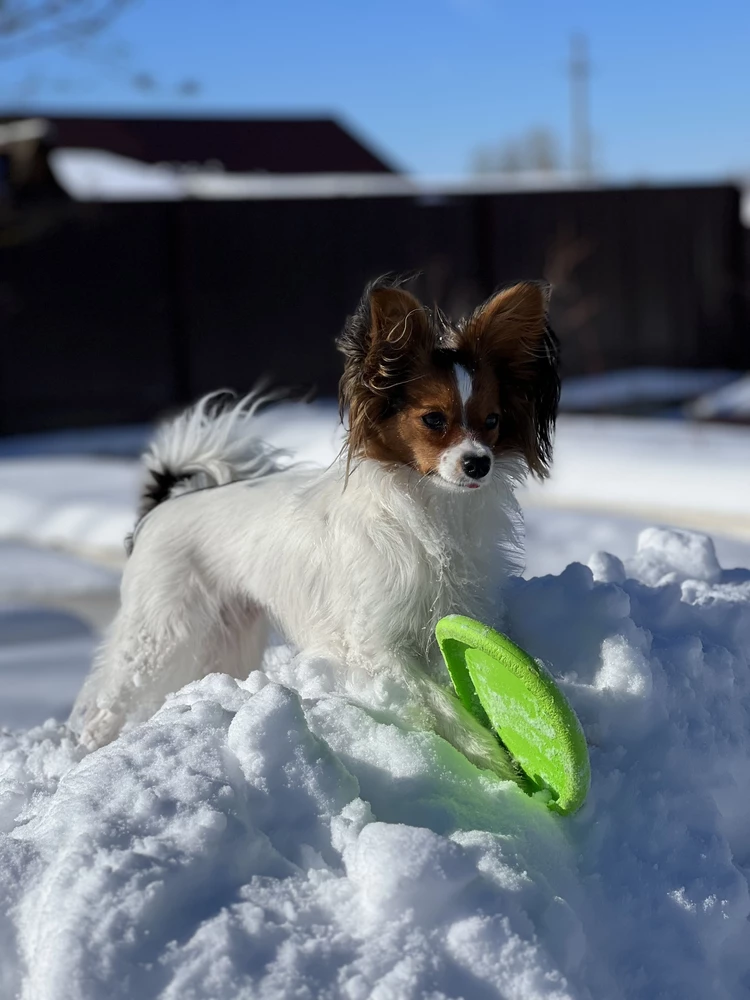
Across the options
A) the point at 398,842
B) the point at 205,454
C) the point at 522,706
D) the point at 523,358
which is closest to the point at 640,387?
the point at 205,454

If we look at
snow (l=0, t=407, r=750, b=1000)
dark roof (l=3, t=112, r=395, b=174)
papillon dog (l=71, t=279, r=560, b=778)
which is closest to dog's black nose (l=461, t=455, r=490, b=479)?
papillon dog (l=71, t=279, r=560, b=778)

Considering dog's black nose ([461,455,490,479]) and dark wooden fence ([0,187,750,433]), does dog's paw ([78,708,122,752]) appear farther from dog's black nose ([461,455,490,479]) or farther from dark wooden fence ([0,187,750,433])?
dark wooden fence ([0,187,750,433])

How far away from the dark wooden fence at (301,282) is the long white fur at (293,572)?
9253 mm

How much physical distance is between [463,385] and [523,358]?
0.78ft

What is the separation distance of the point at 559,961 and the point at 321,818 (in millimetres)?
524

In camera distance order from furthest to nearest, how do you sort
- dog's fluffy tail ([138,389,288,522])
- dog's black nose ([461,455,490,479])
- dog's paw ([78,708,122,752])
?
dog's fluffy tail ([138,389,288,522]) → dog's paw ([78,708,122,752]) → dog's black nose ([461,455,490,479])

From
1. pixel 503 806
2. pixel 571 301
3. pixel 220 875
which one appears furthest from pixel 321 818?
pixel 571 301

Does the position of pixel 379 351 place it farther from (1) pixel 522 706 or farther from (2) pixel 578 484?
(2) pixel 578 484

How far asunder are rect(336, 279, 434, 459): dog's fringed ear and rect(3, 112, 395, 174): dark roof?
983 inches

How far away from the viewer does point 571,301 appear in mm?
15328

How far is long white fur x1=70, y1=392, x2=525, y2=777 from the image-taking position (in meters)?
3.01

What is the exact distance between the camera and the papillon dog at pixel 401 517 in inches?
117

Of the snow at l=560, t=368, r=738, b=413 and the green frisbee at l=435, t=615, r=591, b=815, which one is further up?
the green frisbee at l=435, t=615, r=591, b=815

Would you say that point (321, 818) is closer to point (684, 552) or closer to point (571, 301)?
point (684, 552)
